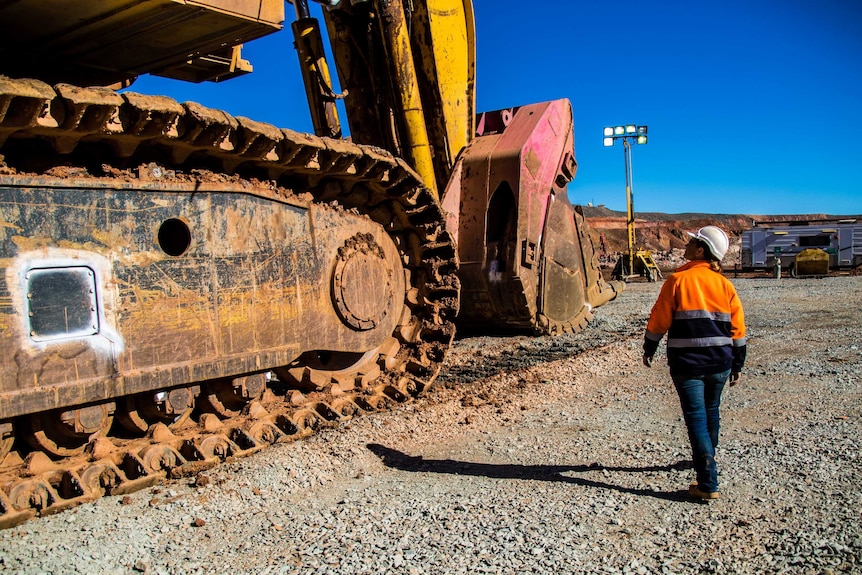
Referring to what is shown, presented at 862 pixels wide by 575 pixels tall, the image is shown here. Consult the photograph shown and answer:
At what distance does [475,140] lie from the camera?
822 cm

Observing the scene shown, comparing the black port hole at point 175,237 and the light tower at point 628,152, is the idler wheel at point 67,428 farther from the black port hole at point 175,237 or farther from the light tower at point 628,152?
the light tower at point 628,152

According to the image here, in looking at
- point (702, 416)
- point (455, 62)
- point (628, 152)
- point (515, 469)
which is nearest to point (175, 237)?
point (515, 469)

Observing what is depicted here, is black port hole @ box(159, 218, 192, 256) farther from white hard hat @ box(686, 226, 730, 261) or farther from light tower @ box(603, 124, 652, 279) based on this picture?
light tower @ box(603, 124, 652, 279)

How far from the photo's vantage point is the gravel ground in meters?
3.00

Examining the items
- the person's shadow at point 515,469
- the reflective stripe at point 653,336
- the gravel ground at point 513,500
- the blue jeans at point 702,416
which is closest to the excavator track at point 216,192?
the gravel ground at point 513,500

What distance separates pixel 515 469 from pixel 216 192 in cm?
232

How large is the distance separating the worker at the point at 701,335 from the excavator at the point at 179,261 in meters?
2.22

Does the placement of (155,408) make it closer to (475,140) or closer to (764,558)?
(764,558)

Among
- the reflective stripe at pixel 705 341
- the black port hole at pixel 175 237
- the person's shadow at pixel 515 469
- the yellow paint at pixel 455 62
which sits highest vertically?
the yellow paint at pixel 455 62

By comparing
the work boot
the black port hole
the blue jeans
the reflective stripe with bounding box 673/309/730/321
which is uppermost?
the black port hole

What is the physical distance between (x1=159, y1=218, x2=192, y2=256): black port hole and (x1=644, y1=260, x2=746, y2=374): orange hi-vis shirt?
258 cm

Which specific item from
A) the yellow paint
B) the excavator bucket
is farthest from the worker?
the yellow paint

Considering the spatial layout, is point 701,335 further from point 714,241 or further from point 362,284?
point 362,284

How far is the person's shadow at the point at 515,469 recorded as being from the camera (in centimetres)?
384
